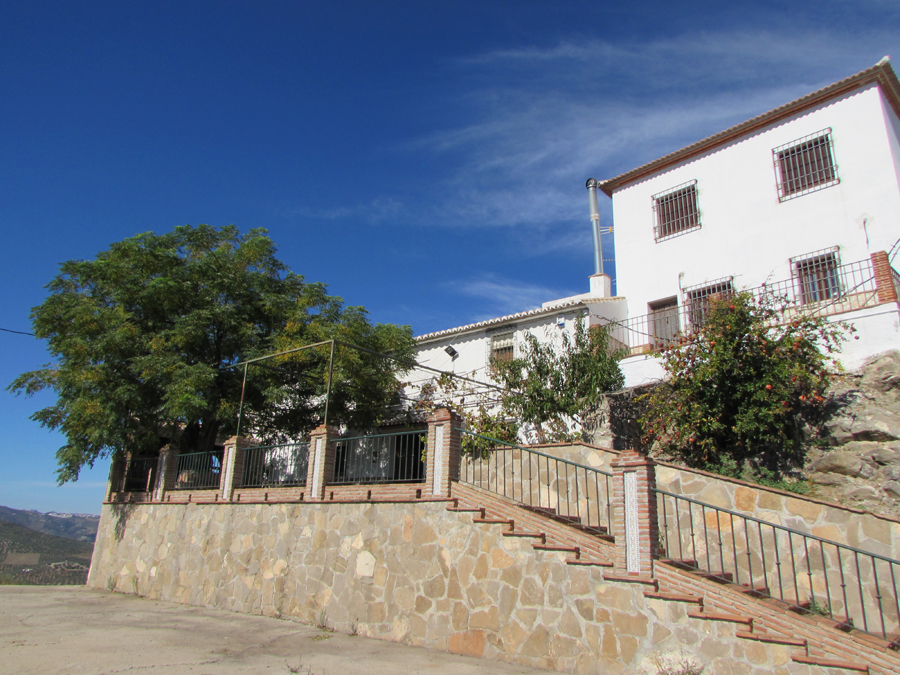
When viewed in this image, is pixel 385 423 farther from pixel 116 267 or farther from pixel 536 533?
pixel 536 533

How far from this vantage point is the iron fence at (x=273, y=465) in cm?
1240

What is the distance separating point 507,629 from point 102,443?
37.0ft

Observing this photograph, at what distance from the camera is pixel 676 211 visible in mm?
16547

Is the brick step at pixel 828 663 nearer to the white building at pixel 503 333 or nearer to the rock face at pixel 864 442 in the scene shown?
the rock face at pixel 864 442

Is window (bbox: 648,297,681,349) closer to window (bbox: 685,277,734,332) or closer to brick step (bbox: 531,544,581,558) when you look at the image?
window (bbox: 685,277,734,332)

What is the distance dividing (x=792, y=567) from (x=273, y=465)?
9713 millimetres

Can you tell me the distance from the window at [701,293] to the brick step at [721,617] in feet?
32.2

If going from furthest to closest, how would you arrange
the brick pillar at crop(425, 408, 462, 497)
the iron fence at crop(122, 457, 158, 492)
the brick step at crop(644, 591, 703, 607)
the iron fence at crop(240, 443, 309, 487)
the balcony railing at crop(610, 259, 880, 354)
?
the iron fence at crop(122, 457, 158, 492)
the iron fence at crop(240, 443, 309, 487)
the balcony railing at crop(610, 259, 880, 354)
the brick pillar at crop(425, 408, 462, 497)
the brick step at crop(644, 591, 703, 607)

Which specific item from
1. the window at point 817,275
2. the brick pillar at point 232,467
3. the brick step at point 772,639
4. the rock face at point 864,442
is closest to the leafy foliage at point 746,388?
the rock face at point 864,442

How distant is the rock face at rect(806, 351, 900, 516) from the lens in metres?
9.77

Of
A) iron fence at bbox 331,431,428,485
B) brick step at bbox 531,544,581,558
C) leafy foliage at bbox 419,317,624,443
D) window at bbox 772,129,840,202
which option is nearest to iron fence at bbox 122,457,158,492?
iron fence at bbox 331,431,428,485

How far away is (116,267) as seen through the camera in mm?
14352

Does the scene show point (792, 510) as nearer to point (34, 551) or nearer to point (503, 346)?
point (503, 346)

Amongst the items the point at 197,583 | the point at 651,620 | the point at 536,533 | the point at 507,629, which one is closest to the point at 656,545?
the point at 651,620
